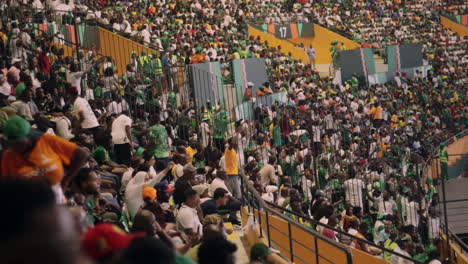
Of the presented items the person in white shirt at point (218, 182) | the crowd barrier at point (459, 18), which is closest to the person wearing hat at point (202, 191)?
the person in white shirt at point (218, 182)

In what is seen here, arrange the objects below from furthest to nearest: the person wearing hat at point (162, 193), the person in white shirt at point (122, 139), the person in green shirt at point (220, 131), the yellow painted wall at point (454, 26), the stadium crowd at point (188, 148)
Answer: the yellow painted wall at point (454, 26)
the person in green shirt at point (220, 131)
the person in white shirt at point (122, 139)
the person wearing hat at point (162, 193)
the stadium crowd at point (188, 148)

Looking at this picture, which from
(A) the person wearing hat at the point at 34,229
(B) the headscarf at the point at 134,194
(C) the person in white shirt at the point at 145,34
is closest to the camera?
(A) the person wearing hat at the point at 34,229

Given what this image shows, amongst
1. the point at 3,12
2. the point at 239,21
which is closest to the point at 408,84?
the point at 239,21

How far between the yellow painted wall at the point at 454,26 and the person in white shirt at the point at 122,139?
32.1 m

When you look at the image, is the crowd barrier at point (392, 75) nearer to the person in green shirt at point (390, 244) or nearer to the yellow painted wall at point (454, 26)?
the yellow painted wall at point (454, 26)

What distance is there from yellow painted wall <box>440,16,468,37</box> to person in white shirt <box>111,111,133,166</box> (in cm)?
3214

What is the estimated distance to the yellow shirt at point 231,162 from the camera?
462 inches

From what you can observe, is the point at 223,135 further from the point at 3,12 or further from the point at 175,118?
the point at 3,12

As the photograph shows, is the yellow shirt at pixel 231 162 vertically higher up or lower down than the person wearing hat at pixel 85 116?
lower down

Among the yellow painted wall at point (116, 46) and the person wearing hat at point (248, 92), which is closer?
the yellow painted wall at point (116, 46)

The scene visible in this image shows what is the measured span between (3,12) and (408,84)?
19.0 m

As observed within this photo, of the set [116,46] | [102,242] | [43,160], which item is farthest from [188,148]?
[102,242]

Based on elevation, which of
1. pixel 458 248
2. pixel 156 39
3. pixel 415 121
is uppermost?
pixel 156 39

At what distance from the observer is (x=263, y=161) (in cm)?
1495
